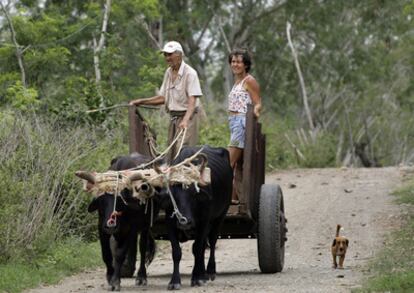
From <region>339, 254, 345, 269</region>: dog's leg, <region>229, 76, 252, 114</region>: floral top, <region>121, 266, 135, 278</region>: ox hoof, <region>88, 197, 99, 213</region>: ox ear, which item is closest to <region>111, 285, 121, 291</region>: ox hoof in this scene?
<region>88, 197, 99, 213</region>: ox ear

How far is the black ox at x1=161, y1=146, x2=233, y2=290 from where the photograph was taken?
10.4 meters

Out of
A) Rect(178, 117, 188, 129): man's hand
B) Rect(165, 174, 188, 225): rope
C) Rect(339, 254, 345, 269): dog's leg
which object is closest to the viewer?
Rect(165, 174, 188, 225): rope

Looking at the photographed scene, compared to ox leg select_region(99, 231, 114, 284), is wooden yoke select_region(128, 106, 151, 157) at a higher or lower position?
higher

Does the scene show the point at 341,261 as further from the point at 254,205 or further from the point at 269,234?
the point at 254,205

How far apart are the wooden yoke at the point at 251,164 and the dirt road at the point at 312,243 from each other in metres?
0.84

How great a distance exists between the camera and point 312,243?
52.4ft

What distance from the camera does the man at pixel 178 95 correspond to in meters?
11.8

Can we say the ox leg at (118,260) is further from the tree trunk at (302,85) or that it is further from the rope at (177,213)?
the tree trunk at (302,85)

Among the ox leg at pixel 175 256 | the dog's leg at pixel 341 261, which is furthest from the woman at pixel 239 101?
the ox leg at pixel 175 256

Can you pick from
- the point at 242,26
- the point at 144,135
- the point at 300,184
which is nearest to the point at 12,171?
the point at 144,135

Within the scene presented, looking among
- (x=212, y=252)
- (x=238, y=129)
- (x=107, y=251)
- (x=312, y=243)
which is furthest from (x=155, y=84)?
(x=107, y=251)

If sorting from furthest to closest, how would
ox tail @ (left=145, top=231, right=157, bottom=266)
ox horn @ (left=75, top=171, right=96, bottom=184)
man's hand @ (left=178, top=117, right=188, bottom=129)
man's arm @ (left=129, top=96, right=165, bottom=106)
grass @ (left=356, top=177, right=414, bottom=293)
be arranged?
man's arm @ (left=129, top=96, right=165, bottom=106) < ox tail @ (left=145, top=231, right=157, bottom=266) < man's hand @ (left=178, top=117, right=188, bottom=129) < ox horn @ (left=75, top=171, right=96, bottom=184) < grass @ (left=356, top=177, right=414, bottom=293)

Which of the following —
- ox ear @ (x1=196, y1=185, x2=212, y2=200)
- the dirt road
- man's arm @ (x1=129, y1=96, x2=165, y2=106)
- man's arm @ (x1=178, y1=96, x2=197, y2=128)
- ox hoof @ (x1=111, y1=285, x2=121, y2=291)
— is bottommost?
the dirt road

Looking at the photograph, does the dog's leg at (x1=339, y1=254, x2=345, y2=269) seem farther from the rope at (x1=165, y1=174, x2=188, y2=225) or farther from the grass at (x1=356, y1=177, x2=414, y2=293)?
the rope at (x1=165, y1=174, x2=188, y2=225)
